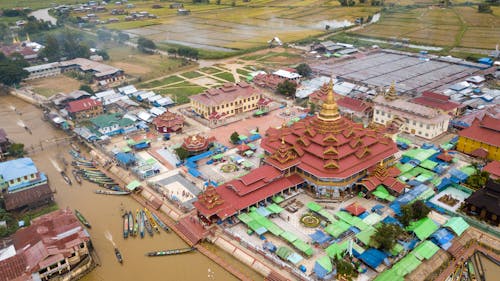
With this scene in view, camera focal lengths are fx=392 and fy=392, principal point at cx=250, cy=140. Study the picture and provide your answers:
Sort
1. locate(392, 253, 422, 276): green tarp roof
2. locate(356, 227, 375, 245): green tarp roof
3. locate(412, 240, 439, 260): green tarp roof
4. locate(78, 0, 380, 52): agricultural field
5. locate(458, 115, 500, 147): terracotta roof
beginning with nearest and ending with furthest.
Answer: locate(392, 253, 422, 276): green tarp roof < locate(412, 240, 439, 260): green tarp roof < locate(356, 227, 375, 245): green tarp roof < locate(458, 115, 500, 147): terracotta roof < locate(78, 0, 380, 52): agricultural field

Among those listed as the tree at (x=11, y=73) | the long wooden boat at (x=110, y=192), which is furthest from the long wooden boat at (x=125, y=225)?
the tree at (x=11, y=73)

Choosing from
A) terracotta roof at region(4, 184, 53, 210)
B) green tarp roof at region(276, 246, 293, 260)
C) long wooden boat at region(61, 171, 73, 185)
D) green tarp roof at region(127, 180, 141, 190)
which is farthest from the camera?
long wooden boat at region(61, 171, 73, 185)

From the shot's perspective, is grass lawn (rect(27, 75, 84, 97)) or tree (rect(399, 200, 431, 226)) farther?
grass lawn (rect(27, 75, 84, 97))

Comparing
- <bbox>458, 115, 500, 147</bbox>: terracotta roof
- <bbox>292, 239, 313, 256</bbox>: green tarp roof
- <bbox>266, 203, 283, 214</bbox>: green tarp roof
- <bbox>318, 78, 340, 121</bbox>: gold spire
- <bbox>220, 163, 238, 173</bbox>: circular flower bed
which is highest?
<bbox>318, 78, 340, 121</bbox>: gold spire

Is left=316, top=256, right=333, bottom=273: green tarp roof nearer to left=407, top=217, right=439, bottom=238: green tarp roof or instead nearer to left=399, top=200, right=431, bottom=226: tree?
left=399, top=200, right=431, bottom=226: tree

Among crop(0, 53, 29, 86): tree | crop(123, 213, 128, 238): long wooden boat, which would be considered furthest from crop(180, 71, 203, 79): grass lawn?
crop(123, 213, 128, 238): long wooden boat

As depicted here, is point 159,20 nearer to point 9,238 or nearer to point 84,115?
point 84,115

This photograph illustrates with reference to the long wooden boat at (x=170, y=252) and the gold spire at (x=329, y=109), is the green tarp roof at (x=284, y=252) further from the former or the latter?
the gold spire at (x=329, y=109)
